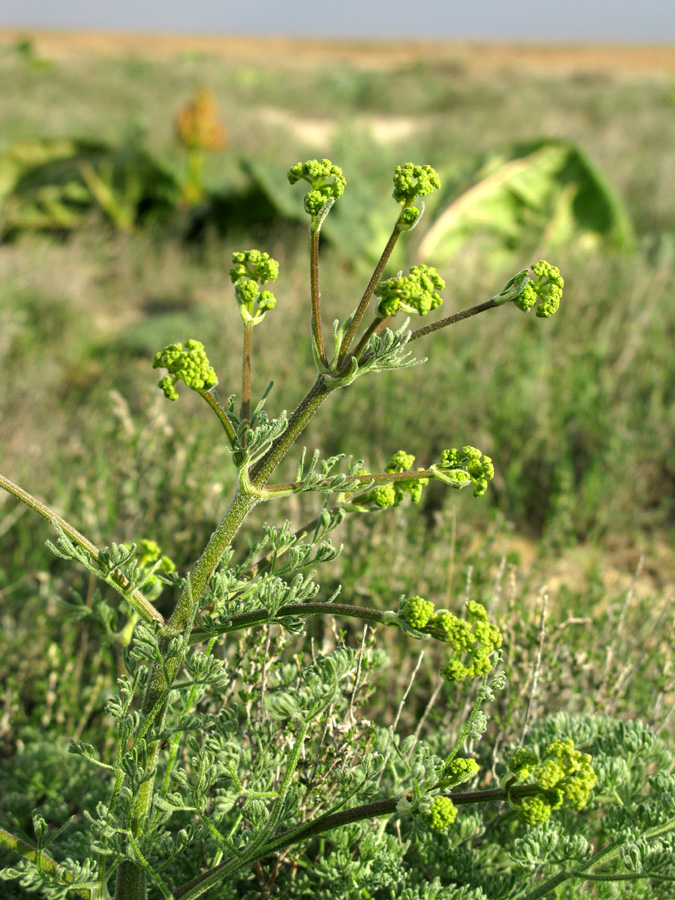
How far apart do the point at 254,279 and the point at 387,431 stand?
2438mm

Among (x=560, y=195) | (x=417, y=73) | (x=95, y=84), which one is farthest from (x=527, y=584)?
(x=417, y=73)

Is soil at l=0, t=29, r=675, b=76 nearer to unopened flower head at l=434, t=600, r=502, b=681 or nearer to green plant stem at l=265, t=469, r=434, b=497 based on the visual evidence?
green plant stem at l=265, t=469, r=434, b=497

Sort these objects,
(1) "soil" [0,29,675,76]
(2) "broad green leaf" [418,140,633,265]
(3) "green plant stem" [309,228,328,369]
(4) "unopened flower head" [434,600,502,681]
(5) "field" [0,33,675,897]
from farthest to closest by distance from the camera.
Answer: (1) "soil" [0,29,675,76], (2) "broad green leaf" [418,140,633,265], (5) "field" [0,33,675,897], (3) "green plant stem" [309,228,328,369], (4) "unopened flower head" [434,600,502,681]

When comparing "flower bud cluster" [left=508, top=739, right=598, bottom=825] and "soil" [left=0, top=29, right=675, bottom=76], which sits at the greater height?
"soil" [left=0, top=29, right=675, bottom=76]

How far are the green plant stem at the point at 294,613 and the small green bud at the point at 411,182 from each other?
0.56 metres

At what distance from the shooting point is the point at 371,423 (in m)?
3.59

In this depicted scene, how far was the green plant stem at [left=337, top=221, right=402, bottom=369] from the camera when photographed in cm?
103

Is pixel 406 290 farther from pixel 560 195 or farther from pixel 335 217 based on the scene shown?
pixel 560 195

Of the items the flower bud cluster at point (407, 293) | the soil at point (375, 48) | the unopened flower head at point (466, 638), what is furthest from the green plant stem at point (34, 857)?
the soil at point (375, 48)

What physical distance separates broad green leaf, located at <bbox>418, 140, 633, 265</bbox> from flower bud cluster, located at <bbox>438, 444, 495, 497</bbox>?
14.3 ft

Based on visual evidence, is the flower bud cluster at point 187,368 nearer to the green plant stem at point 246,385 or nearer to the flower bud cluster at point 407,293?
the green plant stem at point 246,385

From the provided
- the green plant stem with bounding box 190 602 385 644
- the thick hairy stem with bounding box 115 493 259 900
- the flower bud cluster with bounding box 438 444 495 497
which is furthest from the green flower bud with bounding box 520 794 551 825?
the thick hairy stem with bounding box 115 493 259 900

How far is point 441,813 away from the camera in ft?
3.23

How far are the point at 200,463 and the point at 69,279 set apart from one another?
2996mm
